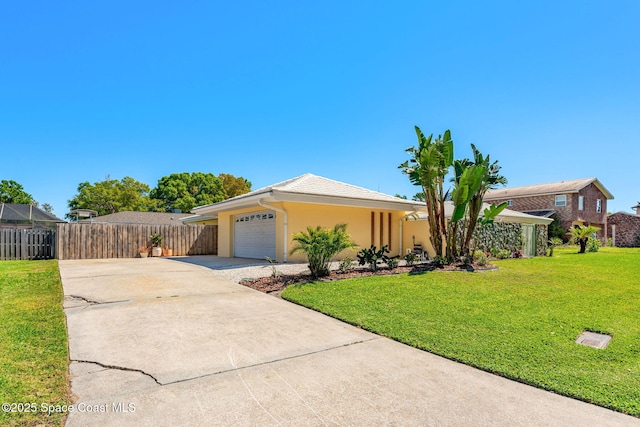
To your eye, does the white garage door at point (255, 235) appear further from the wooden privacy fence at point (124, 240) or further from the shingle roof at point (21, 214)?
the shingle roof at point (21, 214)

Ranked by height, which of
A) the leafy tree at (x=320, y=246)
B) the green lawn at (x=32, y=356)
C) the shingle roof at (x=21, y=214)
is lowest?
the green lawn at (x=32, y=356)

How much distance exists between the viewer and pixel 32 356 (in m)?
3.67

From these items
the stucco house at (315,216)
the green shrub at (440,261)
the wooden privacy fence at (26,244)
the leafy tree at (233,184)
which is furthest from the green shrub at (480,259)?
the leafy tree at (233,184)

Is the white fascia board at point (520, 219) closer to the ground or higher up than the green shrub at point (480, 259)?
higher up

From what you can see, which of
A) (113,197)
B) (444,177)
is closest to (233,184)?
(113,197)

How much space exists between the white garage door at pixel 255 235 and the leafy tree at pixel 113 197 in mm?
35604

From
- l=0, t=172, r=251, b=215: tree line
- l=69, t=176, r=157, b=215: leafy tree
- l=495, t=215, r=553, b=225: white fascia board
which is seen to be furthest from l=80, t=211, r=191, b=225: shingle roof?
l=495, t=215, r=553, b=225: white fascia board

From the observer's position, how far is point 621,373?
3.41 m

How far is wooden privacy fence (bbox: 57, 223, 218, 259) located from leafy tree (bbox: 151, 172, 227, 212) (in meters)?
28.3

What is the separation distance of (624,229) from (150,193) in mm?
59405

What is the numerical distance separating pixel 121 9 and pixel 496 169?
13367mm

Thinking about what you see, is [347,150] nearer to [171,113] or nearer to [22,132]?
[171,113]

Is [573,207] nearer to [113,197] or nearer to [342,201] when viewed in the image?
[342,201]

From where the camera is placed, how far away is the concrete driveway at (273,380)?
8.61 feet
